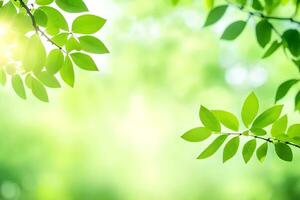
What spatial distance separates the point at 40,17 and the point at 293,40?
69cm

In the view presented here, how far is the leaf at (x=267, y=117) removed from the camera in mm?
1051

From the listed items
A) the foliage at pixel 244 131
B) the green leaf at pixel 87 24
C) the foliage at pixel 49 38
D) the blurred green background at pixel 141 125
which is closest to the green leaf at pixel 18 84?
the foliage at pixel 49 38

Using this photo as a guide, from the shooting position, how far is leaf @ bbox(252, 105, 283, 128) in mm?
1051

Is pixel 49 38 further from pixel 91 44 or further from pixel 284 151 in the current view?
pixel 284 151

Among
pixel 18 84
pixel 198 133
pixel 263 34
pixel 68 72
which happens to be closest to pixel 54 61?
pixel 68 72

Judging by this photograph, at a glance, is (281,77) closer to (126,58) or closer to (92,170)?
(126,58)

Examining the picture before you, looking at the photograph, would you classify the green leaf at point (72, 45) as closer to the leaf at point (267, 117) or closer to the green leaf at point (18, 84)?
the green leaf at point (18, 84)

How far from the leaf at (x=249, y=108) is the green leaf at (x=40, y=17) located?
0.48 meters

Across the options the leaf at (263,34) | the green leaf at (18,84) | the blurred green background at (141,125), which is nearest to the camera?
the green leaf at (18,84)

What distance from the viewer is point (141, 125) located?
1145 centimetres

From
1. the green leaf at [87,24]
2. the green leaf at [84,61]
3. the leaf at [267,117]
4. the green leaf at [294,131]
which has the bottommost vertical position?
the green leaf at [294,131]

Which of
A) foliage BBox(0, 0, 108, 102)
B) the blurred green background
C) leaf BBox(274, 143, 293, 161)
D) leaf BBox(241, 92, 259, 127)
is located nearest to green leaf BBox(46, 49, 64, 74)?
foliage BBox(0, 0, 108, 102)

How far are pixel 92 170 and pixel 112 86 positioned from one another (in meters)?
2.07

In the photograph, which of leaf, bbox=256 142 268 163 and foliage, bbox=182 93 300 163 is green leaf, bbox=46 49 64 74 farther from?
leaf, bbox=256 142 268 163
